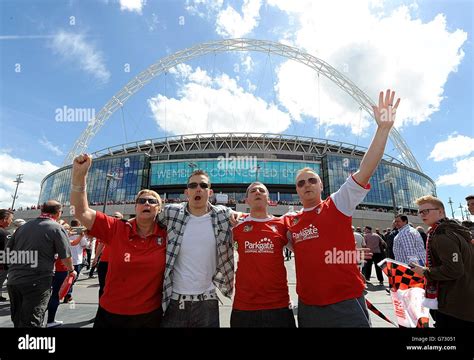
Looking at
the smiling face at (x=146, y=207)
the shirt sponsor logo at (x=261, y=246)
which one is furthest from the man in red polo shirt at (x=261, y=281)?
the smiling face at (x=146, y=207)

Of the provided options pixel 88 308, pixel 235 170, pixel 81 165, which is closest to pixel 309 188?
pixel 81 165

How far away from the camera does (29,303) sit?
145 inches

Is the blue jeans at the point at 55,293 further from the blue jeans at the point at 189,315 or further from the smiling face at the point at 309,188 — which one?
the smiling face at the point at 309,188

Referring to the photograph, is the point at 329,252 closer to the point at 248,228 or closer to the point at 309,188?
the point at 309,188

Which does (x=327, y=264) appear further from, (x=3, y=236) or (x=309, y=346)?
(x=3, y=236)

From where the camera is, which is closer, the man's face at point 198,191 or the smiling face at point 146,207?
the smiling face at point 146,207

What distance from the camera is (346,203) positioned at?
102 inches

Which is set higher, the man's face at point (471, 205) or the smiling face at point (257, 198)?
the man's face at point (471, 205)

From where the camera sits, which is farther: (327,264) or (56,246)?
(56,246)

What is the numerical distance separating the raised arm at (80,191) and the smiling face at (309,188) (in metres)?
2.21

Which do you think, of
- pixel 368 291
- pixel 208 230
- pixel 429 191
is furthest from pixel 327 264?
pixel 429 191

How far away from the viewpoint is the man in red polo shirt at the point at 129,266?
102 inches

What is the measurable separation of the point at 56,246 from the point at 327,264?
161 inches

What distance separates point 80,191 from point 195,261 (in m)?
1.36
